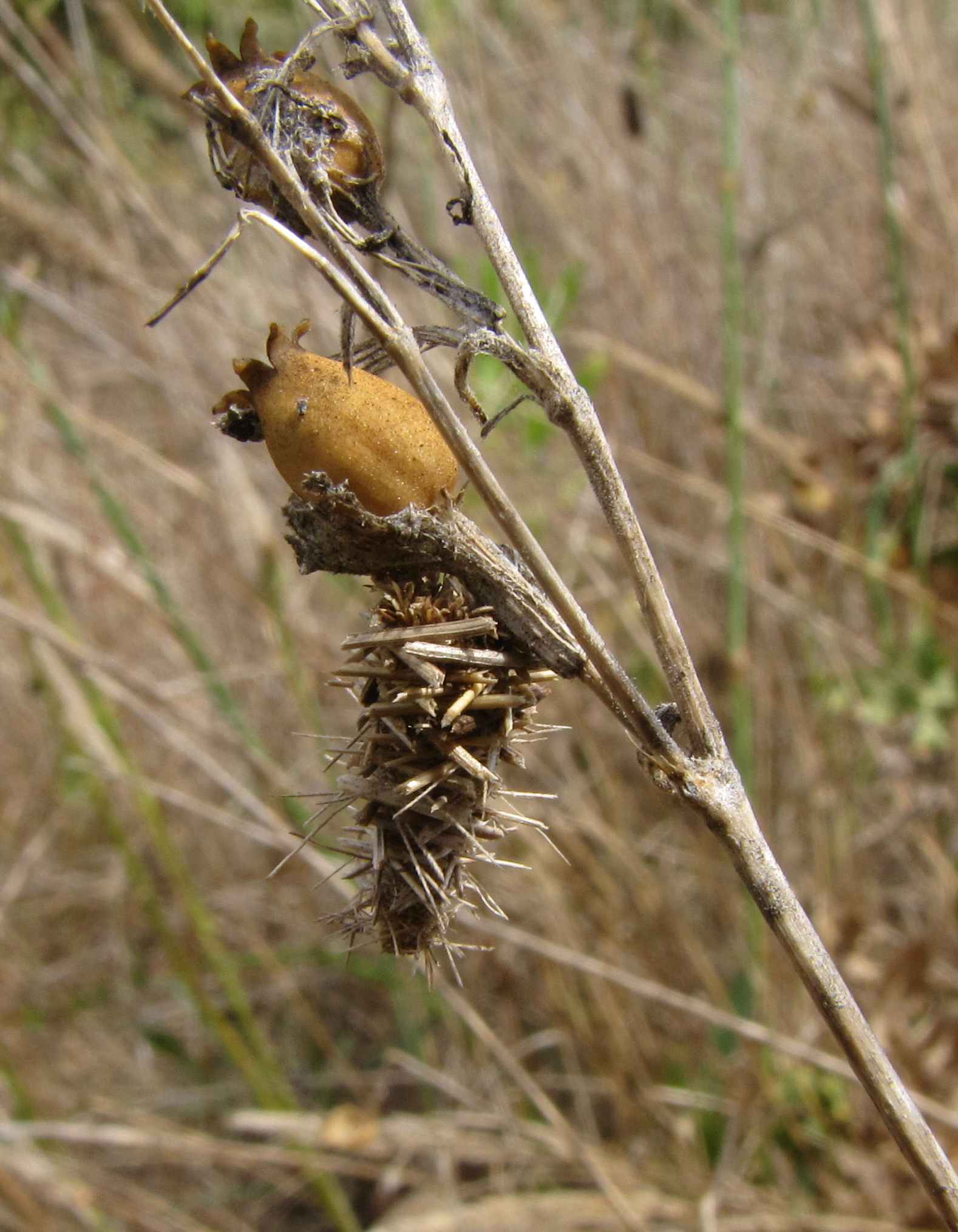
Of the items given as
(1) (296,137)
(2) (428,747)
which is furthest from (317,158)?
(2) (428,747)

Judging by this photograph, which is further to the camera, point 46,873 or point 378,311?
point 46,873

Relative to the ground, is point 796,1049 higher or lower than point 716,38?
lower

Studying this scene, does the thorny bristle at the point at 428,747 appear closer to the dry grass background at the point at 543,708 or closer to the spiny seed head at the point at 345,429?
the spiny seed head at the point at 345,429

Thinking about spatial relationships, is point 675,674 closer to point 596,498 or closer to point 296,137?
point 596,498

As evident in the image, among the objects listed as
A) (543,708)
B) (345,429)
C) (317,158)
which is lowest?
(543,708)

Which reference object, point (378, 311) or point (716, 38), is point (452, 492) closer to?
point (378, 311)

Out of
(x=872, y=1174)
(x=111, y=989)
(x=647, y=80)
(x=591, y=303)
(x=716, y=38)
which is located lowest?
(x=111, y=989)

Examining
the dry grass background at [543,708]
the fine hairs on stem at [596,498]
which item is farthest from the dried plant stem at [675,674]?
the dry grass background at [543,708]

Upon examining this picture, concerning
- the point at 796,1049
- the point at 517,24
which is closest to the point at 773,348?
the point at 517,24
